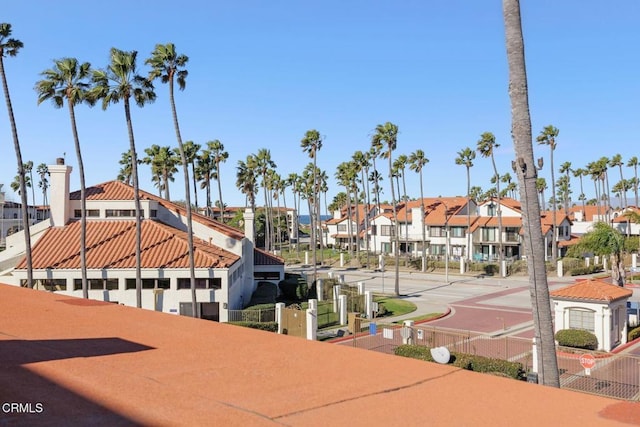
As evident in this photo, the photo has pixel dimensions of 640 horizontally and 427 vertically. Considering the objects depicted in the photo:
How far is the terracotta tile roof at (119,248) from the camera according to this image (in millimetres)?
35125

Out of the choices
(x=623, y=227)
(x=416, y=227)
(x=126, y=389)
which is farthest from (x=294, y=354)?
(x=623, y=227)

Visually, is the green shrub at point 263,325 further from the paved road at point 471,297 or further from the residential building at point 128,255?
the paved road at point 471,297

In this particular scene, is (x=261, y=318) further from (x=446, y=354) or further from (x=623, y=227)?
(x=623, y=227)

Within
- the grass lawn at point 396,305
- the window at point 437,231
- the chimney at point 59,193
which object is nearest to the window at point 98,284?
the chimney at point 59,193

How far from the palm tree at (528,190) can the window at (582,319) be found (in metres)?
21.3

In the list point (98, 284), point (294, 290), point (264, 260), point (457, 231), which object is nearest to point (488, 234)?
point (457, 231)

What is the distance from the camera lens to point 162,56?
34.8 m

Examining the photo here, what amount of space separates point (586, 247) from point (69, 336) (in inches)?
2166

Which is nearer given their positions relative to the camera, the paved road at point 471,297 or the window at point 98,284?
the window at point 98,284

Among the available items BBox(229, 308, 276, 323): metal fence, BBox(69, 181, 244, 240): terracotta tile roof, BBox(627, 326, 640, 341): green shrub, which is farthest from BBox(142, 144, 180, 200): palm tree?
BBox(627, 326, 640, 341): green shrub

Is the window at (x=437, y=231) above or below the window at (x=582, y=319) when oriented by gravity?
above

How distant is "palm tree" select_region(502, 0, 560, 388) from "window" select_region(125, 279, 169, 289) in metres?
27.9

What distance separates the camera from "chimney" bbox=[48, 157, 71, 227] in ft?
130

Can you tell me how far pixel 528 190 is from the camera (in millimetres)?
11891
